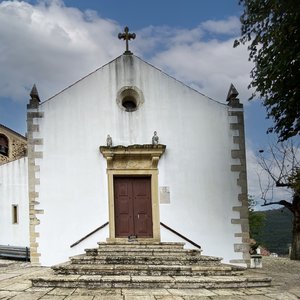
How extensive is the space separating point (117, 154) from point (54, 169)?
1855 millimetres

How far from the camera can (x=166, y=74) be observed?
1278 centimetres

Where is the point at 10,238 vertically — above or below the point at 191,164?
below

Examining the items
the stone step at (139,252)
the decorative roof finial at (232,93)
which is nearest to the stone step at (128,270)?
the stone step at (139,252)

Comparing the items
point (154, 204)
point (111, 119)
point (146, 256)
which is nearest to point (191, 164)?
point (154, 204)

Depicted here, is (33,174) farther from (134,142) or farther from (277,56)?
(277,56)

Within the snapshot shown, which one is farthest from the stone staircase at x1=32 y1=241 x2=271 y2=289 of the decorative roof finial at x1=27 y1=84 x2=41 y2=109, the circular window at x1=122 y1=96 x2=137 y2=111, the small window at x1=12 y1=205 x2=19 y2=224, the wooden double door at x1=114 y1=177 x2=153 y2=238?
the small window at x1=12 y1=205 x2=19 y2=224

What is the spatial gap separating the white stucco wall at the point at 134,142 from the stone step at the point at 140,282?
4111 millimetres

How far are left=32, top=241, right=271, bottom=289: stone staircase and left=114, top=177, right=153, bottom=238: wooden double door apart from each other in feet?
5.13

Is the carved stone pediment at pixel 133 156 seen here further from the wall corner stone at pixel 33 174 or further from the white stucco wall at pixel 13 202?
the white stucco wall at pixel 13 202

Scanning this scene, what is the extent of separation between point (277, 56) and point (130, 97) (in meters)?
4.96

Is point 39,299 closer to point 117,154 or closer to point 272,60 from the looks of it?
point 117,154

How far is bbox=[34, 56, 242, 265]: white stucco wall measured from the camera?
38.8 ft

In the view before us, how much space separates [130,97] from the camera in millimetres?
12766

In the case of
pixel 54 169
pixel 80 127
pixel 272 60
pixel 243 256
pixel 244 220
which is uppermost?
pixel 272 60
